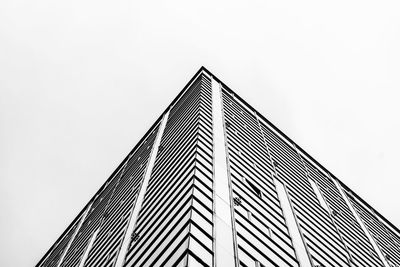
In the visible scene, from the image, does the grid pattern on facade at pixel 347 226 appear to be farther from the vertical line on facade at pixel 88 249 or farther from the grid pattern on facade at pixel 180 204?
the vertical line on facade at pixel 88 249

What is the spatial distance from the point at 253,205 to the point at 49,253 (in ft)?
144

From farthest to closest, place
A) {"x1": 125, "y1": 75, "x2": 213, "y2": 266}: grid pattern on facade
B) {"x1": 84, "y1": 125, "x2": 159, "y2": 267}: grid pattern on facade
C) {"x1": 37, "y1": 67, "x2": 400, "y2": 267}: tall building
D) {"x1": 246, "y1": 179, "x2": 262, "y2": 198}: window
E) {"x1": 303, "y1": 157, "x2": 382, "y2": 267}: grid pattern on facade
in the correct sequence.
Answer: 1. {"x1": 303, "y1": 157, "x2": 382, "y2": 267}: grid pattern on facade
2. {"x1": 246, "y1": 179, "x2": 262, "y2": 198}: window
3. {"x1": 84, "y1": 125, "x2": 159, "y2": 267}: grid pattern on facade
4. {"x1": 37, "y1": 67, "x2": 400, "y2": 267}: tall building
5. {"x1": 125, "y1": 75, "x2": 213, "y2": 266}: grid pattern on facade

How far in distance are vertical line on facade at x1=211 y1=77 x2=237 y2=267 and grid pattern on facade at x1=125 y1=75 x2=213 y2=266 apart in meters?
0.38

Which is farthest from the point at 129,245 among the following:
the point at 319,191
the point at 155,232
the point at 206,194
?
the point at 319,191

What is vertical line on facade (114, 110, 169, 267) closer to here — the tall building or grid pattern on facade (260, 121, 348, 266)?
the tall building

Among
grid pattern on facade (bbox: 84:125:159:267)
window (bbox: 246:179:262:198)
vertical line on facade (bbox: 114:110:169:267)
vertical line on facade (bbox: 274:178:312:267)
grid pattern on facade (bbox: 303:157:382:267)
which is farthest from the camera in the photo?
grid pattern on facade (bbox: 303:157:382:267)

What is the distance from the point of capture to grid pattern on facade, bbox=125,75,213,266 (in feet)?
64.5

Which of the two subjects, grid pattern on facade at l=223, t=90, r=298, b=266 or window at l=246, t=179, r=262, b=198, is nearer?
grid pattern on facade at l=223, t=90, r=298, b=266

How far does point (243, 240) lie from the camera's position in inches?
901

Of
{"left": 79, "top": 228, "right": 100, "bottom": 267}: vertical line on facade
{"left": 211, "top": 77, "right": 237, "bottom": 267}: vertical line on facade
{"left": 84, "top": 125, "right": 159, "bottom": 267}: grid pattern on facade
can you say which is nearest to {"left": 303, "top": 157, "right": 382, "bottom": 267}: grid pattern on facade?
{"left": 211, "top": 77, "right": 237, "bottom": 267}: vertical line on facade

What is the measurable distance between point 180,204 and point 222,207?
7.32 ft

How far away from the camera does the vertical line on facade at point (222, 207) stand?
20.2 m

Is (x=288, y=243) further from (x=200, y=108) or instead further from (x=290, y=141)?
(x=290, y=141)

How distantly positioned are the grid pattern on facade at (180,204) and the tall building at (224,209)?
2.6 inches
